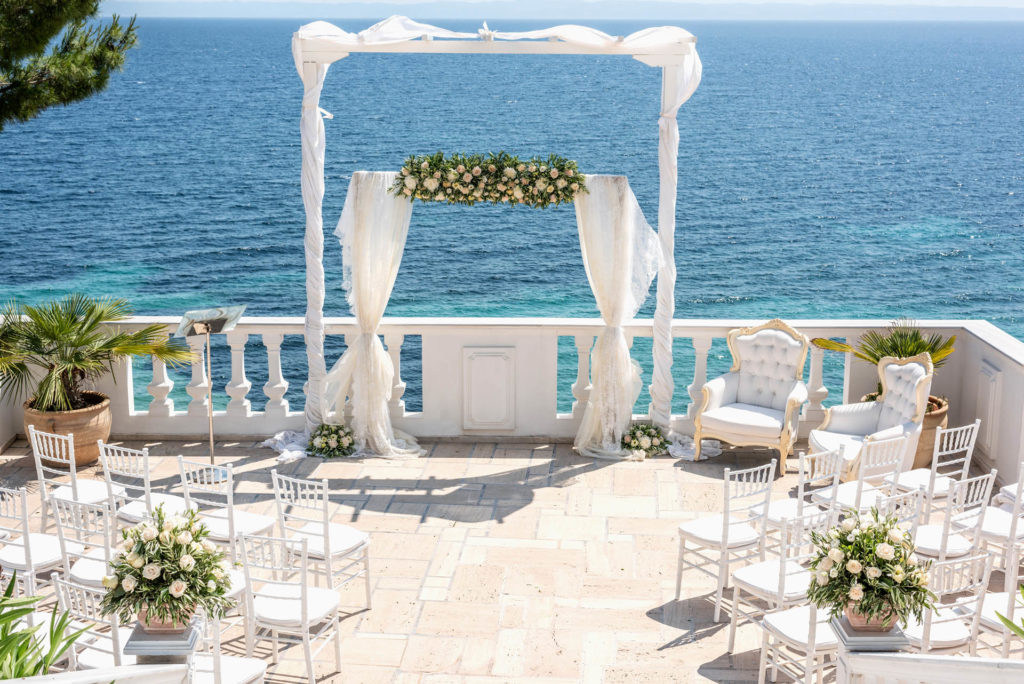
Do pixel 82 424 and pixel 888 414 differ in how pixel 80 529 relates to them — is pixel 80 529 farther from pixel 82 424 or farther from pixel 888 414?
pixel 888 414

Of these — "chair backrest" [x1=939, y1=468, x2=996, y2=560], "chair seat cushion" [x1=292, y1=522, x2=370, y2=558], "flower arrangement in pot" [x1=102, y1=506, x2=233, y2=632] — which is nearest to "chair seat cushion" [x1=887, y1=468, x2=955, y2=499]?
"chair backrest" [x1=939, y1=468, x2=996, y2=560]

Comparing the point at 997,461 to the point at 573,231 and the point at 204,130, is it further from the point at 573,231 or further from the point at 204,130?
the point at 204,130

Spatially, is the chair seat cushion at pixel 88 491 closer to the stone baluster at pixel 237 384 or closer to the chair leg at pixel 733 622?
the stone baluster at pixel 237 384

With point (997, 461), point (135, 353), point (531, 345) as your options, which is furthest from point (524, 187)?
point (997, 461)

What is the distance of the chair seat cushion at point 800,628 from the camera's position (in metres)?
4.43

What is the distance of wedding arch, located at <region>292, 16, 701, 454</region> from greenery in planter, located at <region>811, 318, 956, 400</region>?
1262mm

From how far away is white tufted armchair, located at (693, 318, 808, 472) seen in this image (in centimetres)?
748

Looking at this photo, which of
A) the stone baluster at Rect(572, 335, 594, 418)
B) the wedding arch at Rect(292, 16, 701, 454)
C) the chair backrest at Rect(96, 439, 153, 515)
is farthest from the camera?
the stone baluster at Rect(572, 335, 594, 418)

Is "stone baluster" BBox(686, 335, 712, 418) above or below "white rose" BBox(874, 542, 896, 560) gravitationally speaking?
below

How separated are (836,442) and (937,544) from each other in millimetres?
1800

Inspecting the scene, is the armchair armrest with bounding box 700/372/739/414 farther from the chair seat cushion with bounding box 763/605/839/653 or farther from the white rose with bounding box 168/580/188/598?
the white rose with bounding box 168/580/188/598

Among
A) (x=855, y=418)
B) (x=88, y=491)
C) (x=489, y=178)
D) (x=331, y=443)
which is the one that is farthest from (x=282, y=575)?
(x=855, y=418)

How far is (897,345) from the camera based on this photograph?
300 inches

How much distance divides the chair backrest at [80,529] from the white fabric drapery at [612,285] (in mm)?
3470
